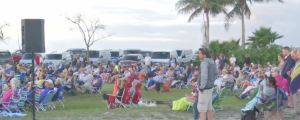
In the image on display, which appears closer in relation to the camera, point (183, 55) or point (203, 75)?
point (203, 75)

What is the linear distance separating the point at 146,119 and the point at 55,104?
597 centimetres

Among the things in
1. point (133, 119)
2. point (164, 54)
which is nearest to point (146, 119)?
point (133, 119)

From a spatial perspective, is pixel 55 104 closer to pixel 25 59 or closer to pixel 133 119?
pixel 133 119

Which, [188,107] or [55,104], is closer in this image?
[188,107]

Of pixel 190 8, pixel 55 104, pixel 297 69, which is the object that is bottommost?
pixel 55 104

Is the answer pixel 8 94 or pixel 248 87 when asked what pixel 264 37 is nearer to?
pixel 248 87

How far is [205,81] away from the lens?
12.0 m

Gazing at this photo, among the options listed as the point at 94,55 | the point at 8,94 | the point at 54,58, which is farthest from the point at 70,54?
the point at 8,94

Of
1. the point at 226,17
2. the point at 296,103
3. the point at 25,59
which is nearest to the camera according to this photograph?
the point at 296,103

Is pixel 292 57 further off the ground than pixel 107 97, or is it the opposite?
pixel 292 57

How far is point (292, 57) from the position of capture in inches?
583

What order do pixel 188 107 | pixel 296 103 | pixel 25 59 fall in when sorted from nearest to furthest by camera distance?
pixel 296 103
pixel 188 107
pixel 25 59

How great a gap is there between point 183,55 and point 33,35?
140ft

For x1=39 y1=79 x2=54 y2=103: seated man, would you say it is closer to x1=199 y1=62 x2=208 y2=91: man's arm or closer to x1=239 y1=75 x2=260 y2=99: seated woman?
x1=239 y1=75 x2=260 y2=99: seated woman
